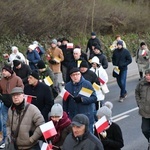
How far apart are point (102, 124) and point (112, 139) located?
0.28m

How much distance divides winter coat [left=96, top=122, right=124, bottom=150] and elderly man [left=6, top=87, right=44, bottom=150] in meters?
0.98

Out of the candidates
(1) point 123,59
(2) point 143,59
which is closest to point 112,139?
(1) point 123,59

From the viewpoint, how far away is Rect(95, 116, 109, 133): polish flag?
693 cm

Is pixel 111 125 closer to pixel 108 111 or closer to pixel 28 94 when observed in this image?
pixel 108 111

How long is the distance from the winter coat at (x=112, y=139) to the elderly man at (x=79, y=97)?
1.78 m

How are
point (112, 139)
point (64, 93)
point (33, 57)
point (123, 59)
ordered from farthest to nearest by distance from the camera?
point (33, 57) < point (123, 59) < point (64, 93) < point (112, 139)

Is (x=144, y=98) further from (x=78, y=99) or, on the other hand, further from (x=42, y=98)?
(x=42, y=98)

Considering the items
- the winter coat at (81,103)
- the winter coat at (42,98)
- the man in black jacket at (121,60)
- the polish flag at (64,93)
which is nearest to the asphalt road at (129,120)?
the man in black jacket at (121,60)

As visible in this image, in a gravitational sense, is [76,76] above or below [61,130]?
above

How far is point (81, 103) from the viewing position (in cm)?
890

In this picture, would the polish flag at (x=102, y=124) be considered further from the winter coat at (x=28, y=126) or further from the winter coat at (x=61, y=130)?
the winter coat at (x=28, y=126)

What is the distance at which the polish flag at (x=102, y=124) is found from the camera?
22.7 feet

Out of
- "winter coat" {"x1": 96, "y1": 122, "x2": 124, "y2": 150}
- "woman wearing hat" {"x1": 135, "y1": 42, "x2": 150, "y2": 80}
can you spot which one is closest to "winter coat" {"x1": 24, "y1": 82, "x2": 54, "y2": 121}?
"winter coat" {"x1": 96, "y1": 122, "x2": 124, "y2": 150}

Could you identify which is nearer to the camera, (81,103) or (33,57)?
(81,103)
